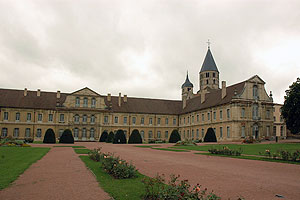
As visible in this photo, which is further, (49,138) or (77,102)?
(77,102)

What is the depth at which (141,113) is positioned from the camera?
52.0m

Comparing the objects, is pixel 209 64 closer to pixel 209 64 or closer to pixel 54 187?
pixel 209 64

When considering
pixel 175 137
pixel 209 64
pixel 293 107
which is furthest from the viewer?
pixel 209 64

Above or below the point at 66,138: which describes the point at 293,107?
above

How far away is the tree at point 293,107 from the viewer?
30.8 metres

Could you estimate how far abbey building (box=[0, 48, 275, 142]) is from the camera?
3867cm

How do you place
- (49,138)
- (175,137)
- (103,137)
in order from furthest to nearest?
(103,137) → (175,137) → (49,138)

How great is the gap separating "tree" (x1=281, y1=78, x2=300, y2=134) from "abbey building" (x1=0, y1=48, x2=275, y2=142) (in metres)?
6.65

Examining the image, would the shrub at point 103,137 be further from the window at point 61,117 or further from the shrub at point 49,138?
the shrub at point 49,138

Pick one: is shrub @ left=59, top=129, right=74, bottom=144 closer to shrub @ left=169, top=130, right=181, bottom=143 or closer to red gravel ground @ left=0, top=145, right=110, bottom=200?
shrub @ left=169, top=130, right=181, bottom=143

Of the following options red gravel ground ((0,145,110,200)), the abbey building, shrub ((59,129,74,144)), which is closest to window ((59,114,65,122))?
the abbey building

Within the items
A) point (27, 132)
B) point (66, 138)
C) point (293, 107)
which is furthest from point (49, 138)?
point (293, 107)

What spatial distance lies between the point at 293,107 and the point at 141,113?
90.2 ft

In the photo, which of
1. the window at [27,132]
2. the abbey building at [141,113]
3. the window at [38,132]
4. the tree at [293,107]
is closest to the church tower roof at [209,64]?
the abbey building at [141,113]
